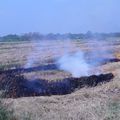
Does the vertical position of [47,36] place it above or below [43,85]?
below

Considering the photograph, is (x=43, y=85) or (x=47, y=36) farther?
(x=47, y=36)

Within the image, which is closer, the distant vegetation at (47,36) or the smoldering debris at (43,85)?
the smoldering debris at (43,85)

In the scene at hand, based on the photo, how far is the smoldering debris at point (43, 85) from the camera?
17.4 metres

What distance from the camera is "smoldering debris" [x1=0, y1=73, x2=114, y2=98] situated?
17375 millimetres

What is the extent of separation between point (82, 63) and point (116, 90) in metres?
14.2

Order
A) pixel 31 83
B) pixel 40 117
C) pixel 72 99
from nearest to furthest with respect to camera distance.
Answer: pixel 40 117, pixel 72 99, pixel 31 83

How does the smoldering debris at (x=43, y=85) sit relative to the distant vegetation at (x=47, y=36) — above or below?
above

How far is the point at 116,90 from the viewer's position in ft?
52.9

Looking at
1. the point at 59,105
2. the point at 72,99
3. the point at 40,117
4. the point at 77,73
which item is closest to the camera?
the point at 40,117

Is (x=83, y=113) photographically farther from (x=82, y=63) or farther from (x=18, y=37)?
(x=18, y=37)

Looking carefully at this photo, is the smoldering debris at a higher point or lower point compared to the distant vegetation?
higher

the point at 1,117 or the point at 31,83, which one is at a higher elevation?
the point at 1,117

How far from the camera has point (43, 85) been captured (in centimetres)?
1914

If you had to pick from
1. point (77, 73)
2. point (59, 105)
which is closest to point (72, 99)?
point (59, 105)
